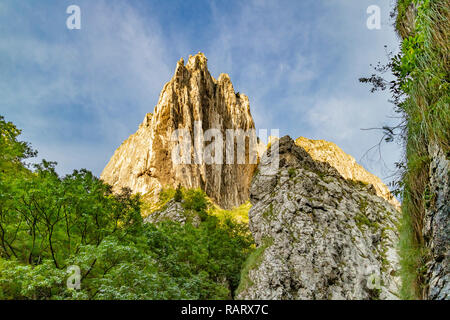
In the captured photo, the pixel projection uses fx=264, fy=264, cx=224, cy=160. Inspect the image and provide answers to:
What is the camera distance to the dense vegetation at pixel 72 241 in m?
8.02

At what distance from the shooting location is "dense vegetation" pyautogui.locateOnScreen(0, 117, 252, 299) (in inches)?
316

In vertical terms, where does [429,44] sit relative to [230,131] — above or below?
below

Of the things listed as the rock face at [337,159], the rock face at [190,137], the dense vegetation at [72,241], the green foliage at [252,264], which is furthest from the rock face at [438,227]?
the rock face at [337,159]

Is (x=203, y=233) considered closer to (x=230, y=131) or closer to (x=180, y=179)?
(x=180, y=179)

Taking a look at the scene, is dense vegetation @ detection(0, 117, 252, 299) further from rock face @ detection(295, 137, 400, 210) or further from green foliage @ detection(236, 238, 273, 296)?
rock face @ detection(295, 137, 400, 210)

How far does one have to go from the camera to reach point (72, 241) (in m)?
11.1

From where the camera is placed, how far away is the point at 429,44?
11.0 feet

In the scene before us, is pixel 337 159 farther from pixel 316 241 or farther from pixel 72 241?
pixel 72 241

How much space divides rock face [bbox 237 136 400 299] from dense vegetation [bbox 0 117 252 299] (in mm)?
7957

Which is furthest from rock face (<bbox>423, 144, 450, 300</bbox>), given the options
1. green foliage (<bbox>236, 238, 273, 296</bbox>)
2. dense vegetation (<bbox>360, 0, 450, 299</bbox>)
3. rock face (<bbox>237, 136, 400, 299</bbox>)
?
green foliage (<bbox>236, 238, 273, 296</bbox>)

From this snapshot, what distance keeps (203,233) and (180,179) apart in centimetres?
3977

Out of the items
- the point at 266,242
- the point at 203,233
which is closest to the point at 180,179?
the point at 203,233

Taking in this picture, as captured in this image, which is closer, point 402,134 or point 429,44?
point 429,44
